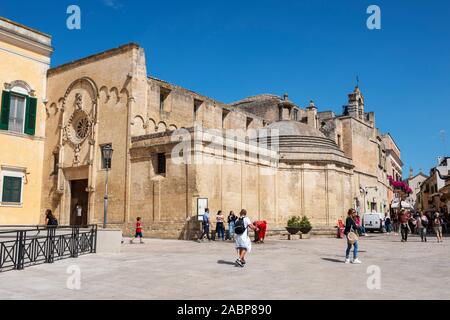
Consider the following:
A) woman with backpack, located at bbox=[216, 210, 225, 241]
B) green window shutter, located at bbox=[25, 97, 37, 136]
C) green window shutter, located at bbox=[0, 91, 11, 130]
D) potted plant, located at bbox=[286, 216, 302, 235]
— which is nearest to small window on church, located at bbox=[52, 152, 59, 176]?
green window shutter, located at bbox=[25, 97, 37, 136]

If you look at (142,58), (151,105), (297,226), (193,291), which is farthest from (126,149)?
(193,291)

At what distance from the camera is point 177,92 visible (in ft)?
104

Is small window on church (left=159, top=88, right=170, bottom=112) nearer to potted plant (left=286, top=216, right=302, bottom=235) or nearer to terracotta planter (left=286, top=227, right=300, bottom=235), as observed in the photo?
potted plant (left=286, top=216, right=302, bottom=235)

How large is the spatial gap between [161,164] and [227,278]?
15826mm

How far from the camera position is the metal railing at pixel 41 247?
39.3ft

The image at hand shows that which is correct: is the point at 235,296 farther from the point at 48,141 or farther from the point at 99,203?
the point at 48,141

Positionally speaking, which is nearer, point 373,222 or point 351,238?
point 351,238

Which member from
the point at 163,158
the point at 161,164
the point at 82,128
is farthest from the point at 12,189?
the point at 163,158

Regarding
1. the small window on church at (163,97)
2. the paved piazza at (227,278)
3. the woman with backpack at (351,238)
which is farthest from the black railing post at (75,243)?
the small window on church at (163,97)

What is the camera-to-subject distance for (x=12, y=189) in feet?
87.9

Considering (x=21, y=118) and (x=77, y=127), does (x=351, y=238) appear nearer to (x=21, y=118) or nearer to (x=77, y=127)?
(x=21, y=118)

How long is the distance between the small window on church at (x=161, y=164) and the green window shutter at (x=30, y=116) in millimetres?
8964

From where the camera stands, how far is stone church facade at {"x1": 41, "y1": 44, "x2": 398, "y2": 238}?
24.7 meters

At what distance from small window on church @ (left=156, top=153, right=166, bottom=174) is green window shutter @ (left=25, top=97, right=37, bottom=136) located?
29.4 feet
